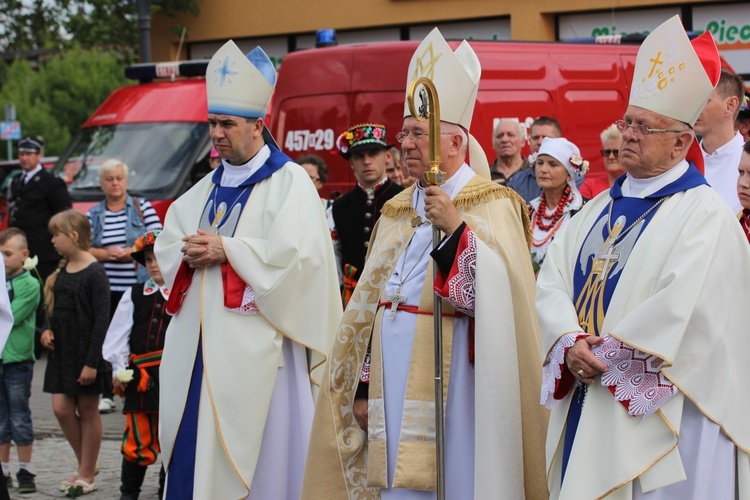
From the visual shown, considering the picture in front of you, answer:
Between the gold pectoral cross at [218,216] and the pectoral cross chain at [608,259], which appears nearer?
the pectoral cross chain at [608,259]

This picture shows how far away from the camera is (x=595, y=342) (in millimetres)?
4574

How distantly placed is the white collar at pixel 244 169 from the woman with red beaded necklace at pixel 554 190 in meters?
2.12

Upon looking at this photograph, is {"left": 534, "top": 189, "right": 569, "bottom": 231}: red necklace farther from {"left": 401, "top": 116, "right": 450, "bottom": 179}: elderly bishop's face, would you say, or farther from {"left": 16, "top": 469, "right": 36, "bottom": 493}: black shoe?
{"left": 16, "top": 469, "right": 36, "bottom": 493}: black shoe

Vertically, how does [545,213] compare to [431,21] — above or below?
below

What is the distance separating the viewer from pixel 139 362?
7.51 meters

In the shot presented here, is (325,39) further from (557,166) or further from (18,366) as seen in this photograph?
(18,366)

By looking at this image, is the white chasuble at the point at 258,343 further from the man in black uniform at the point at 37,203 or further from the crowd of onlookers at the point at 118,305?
the man in black uniform at the point at 37,203

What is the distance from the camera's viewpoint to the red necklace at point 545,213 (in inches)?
308

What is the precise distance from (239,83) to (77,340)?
8.80ft

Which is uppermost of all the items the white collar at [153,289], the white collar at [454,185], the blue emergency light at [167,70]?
the blue emergency light at [167,70]

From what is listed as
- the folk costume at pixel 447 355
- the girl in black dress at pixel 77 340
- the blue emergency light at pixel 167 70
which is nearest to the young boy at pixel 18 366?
the girl in black dress at pixel 77 340

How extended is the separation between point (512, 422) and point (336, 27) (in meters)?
15.0

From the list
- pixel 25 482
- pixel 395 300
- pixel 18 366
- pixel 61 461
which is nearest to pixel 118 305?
pixel 18 366

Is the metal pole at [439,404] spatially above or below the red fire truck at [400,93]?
below
